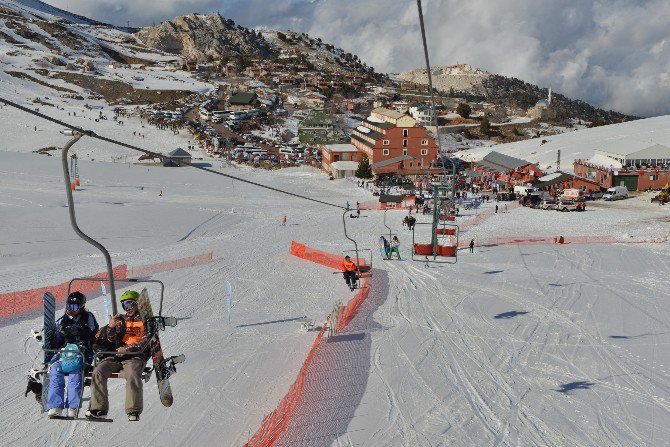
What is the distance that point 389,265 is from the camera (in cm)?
2570

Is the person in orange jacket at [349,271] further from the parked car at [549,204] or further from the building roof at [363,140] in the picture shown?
the building roof at [363,140]

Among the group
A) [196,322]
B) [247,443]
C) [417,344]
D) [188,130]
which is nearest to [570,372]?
[417,344]

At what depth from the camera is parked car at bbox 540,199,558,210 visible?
43844 mm

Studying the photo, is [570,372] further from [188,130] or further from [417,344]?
[188,130]

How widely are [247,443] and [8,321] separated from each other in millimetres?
9968

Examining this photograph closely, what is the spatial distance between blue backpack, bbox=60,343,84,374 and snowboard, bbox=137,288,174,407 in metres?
0.86

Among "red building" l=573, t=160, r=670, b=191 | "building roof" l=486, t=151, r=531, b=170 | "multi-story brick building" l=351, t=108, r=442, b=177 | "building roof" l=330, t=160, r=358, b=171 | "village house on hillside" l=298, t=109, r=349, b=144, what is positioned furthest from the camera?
"village house on hillside" l=298, t=109, r=349, b=144

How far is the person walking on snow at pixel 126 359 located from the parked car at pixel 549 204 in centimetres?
4041

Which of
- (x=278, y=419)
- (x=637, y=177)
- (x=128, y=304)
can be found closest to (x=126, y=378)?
(x=128, y=304)

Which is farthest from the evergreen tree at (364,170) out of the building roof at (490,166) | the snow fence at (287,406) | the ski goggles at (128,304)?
the ski goggles at (128,304)

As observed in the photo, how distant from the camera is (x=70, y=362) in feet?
23.3

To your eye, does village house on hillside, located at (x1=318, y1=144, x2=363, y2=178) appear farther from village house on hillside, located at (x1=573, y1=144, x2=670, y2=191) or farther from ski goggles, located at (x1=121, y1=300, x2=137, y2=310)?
ski goggles, located at (x1=121, y1=300, x2=137, y2=310)

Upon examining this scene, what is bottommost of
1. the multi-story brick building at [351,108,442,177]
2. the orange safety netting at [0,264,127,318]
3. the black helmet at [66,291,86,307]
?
the orange safety netting at [0,264,127,318]

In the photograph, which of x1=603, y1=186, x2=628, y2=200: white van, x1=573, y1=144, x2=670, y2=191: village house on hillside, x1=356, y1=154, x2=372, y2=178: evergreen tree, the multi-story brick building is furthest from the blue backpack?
the multi-story brick building
